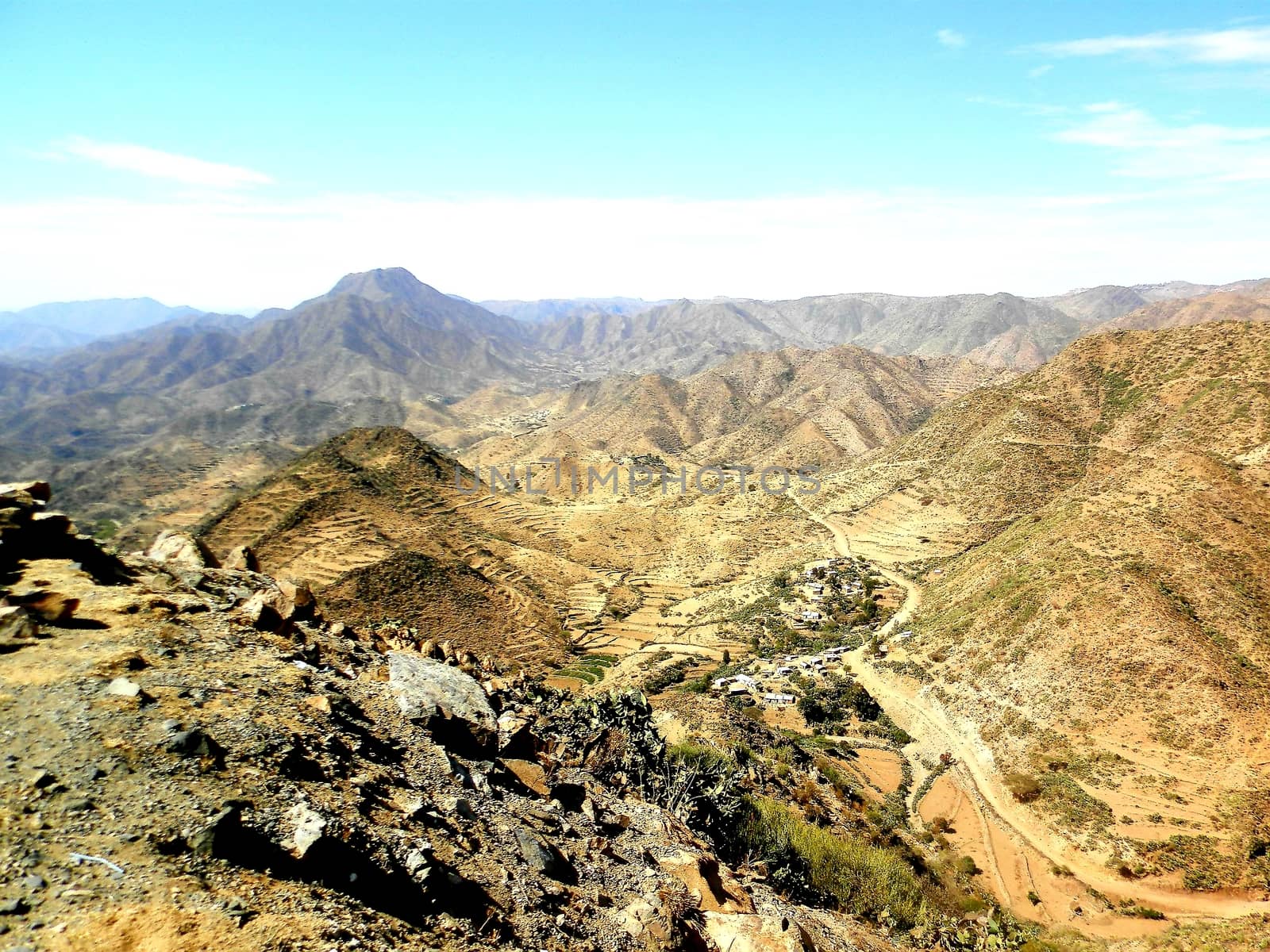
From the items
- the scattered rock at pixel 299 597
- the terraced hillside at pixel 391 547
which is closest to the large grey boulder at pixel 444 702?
the scattered rock at pixel 299 597

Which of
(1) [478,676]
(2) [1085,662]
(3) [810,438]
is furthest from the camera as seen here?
(3) [810,438]

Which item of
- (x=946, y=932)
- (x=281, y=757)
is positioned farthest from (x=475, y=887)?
(x=946, y=932)

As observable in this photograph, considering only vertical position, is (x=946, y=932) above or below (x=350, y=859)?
below

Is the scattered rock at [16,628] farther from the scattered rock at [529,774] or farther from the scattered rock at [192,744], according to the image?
the scattered rock at [529,774]

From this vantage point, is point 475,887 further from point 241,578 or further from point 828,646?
point 828,646

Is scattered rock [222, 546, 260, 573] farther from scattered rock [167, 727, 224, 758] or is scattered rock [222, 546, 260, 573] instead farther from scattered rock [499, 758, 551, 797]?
scattered rock [167, 727, 224, 758]

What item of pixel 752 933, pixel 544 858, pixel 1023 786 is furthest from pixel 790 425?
pixel 544 858
